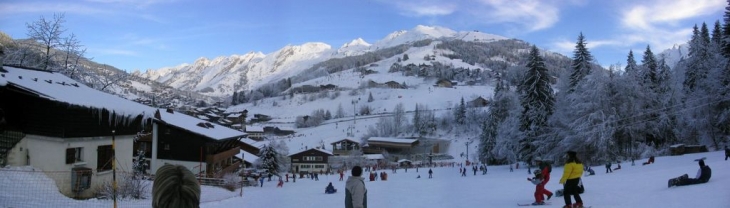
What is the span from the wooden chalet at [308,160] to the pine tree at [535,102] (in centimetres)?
3222

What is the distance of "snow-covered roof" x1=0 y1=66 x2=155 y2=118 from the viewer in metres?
15.3

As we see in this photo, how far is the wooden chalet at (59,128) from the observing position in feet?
49.9

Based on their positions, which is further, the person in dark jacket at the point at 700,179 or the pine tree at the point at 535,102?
the pine tree at the point at 535,102

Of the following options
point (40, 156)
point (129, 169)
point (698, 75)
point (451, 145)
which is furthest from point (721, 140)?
point (451, 145)

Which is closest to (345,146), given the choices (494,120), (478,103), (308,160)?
(308,160)

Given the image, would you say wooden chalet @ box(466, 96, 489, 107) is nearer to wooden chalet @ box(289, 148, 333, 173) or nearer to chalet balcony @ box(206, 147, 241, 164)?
wooden chalet @ box(289, 148, 333, 173)

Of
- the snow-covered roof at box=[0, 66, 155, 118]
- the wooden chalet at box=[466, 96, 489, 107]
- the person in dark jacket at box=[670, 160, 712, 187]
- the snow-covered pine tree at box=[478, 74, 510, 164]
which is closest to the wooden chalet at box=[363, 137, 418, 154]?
the wooden chalet at box=[466, 96, 489, 107]

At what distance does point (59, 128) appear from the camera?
16.0 metres

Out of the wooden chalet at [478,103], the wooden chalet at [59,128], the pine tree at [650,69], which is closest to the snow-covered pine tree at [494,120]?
the pine tree at [650,69]

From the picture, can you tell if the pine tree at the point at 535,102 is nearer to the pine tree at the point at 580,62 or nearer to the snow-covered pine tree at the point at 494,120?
the pine tree at the point at 580,62

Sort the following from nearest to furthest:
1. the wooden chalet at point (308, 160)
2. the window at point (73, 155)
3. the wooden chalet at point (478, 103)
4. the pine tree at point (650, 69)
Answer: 1. the window at point (73, 155)
2. the pine tree at point (650, 69)
3. the wooden chalet at point (308, 160)
4. the wooden chalet at point (478, 103)

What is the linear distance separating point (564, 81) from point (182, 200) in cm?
4463

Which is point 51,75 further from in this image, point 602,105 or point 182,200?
point 602,105

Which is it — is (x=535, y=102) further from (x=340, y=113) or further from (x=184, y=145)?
(x=340, y=113)
